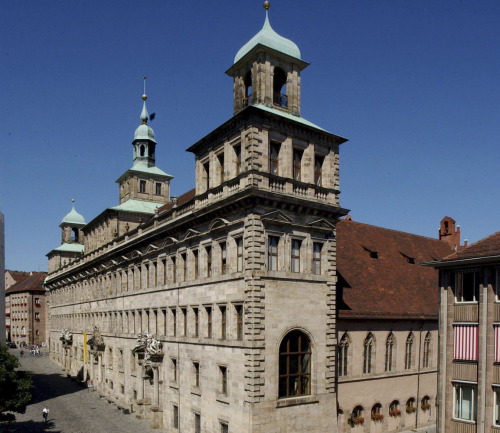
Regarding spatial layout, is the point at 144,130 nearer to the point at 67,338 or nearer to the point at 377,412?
the point at 67,338

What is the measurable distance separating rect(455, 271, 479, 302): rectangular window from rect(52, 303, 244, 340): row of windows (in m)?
12.1

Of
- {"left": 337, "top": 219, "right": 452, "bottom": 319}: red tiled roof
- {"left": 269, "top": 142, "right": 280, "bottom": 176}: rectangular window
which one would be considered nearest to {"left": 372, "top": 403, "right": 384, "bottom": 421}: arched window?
{"left": 337, "top": 219, "right": 452, "bottom": 319}: red tiled roof

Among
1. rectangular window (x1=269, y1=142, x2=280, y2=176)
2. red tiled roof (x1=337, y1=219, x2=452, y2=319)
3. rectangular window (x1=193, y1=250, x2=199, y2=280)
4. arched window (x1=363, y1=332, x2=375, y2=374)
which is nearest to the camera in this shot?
rectangular window (x1=269, y1=142, x2=280, y2=176)

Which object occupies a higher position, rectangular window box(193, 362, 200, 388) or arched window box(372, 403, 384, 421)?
rectangular window box(193, 362, 200, 388)

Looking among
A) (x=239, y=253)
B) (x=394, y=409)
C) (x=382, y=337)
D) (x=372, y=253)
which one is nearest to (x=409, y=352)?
(x=382, y=337)

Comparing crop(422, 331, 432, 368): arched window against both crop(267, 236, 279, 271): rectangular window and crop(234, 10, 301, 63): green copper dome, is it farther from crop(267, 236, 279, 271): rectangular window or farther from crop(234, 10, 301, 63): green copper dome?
crop(234, 10, 301, 63): green copper dome

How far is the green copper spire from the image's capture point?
31500 mm

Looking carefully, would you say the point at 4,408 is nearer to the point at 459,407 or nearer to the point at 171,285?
the point at 171,285

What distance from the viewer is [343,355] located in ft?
116

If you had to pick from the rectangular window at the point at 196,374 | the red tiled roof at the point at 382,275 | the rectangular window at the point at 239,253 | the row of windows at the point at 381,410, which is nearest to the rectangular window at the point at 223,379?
the rectangular window at the point at 196,374

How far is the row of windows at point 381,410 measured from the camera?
115 ft

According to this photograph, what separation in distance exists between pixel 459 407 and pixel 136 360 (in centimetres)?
2726

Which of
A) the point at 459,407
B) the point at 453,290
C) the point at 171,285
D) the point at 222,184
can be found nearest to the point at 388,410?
the point at 459,407

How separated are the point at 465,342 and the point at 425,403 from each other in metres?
15.1
